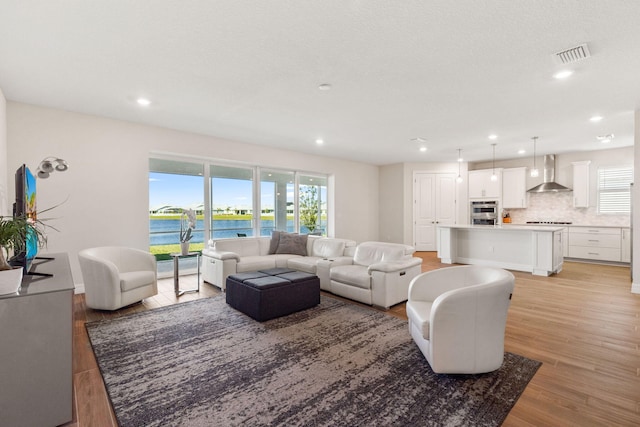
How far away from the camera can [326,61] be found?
2840 mm

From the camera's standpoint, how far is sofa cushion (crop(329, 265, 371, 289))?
3.91 meters

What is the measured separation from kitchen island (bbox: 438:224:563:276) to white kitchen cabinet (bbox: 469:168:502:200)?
2.00m

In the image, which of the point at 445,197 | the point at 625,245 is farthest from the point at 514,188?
the point at 625,245

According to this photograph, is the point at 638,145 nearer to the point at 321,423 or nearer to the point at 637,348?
the point at 637,348

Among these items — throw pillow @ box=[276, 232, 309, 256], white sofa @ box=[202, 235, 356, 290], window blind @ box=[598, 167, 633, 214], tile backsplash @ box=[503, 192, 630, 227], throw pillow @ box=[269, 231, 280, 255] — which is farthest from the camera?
tile backsplash @ box=[503, 192, 630, 227]

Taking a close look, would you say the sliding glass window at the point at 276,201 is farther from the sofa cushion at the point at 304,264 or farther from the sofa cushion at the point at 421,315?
the sofa cushion at the point at 421,315

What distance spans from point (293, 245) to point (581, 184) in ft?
23.4

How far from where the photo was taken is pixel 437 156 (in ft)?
25.9

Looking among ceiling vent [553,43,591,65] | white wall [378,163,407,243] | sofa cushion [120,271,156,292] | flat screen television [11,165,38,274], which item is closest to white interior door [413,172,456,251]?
white wall [378,163,407,243]

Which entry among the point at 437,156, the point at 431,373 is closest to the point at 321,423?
the point at 431,373

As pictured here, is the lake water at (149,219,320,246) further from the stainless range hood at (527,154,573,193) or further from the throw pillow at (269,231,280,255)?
the stainless range hood at (527,154,573,193)

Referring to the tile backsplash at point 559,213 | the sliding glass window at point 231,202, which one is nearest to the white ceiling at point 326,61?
the sliding glass window at point 231,202

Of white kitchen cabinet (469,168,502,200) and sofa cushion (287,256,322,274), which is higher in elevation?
white kitchen cabinet (469,168,502,200)

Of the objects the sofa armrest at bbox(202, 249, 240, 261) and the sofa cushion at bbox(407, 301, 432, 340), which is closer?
the sofa cushion at bbox(407, 301, 432, 340)
